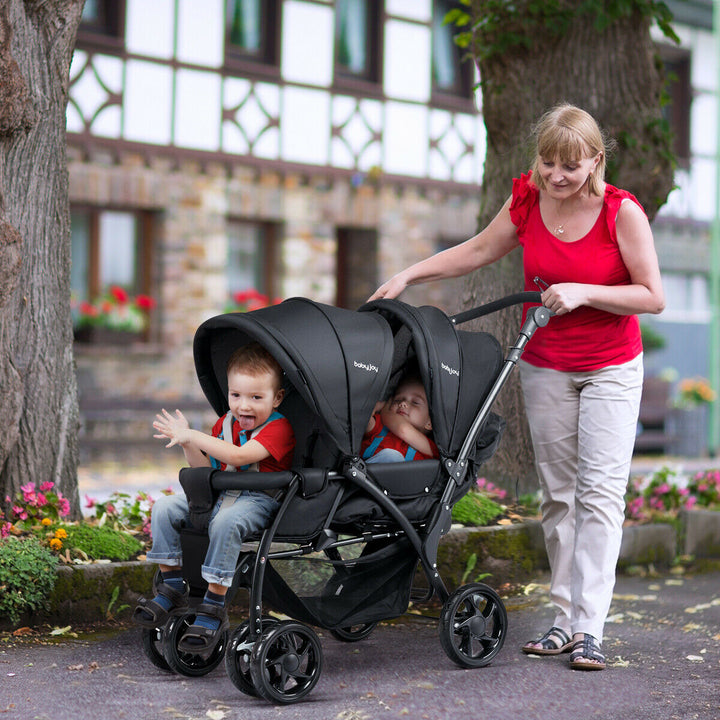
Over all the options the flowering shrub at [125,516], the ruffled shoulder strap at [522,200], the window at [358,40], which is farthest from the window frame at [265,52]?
the ruffled shoulder strap at [522,200]

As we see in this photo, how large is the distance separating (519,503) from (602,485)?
2344 mm

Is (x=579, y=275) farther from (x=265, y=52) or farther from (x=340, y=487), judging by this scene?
(x=265, y=52)

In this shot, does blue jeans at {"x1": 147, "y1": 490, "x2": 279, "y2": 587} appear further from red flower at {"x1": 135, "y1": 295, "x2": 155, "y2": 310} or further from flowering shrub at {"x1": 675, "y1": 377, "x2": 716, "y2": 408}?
flowering shrub at {"x1": 675, "y1": 377, "x2": 716, "y2": 408}

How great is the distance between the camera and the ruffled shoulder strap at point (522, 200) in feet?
16.9

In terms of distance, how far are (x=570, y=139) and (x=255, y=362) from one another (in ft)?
4.67

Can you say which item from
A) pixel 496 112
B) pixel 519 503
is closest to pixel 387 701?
pixel 519 503

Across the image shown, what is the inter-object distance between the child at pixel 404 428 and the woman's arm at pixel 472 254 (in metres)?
0.63

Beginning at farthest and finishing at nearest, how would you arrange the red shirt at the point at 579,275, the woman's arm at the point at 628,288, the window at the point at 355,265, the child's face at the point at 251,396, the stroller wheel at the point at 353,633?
the window at the point at 355,265 < the stroller wheel at the point at 353,633 < the red shirt at the point at 579,275 < the woman's arm at the point at 628,288 < the child's face at the point at 251,396

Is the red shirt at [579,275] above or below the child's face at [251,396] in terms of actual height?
above

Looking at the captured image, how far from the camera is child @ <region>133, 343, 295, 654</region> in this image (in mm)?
4273

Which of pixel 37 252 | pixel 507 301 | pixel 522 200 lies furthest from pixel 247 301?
pixel 507 301

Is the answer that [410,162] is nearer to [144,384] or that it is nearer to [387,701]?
[144,384]

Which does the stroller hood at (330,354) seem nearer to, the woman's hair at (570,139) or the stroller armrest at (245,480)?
the stroller armrest at (245,480)

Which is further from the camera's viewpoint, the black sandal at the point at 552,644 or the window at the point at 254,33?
the window at the point at 254,33
